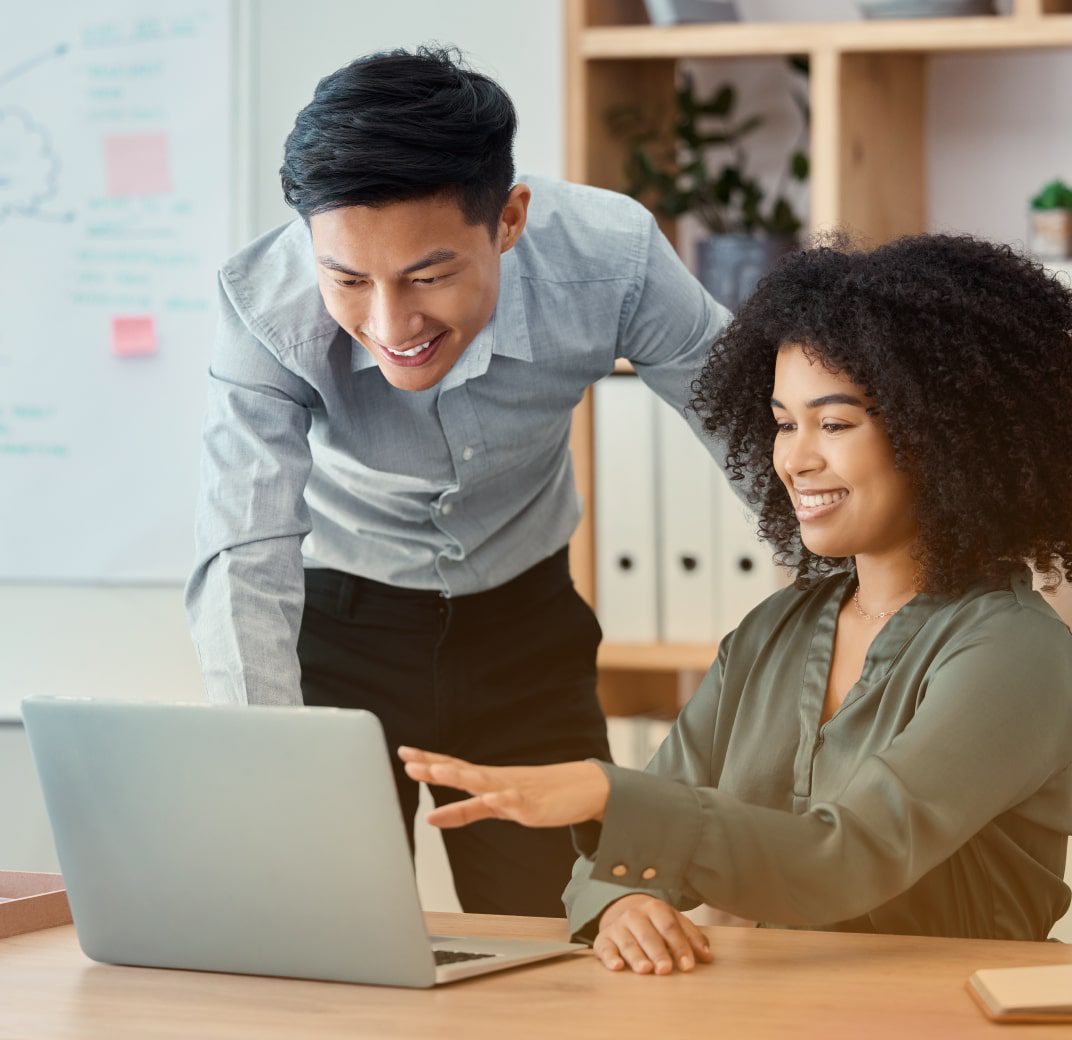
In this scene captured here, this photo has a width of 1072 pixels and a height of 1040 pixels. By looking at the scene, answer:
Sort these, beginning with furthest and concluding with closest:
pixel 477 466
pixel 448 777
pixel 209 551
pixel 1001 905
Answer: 1. pixel 477 466
2. pixel 209 551
3. pixel 1001 905
4. pixel 448 777

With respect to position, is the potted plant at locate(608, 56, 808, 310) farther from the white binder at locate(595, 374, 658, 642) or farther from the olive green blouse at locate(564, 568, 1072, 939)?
the olive green blouse at locate(564, 568, 1072, 939)

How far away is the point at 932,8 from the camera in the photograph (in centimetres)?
236

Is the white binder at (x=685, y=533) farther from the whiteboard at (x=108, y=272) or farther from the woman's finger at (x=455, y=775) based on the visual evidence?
the woman's finger at (x=455, y=775)

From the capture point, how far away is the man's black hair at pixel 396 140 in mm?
1343

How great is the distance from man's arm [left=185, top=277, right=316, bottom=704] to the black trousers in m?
0.28

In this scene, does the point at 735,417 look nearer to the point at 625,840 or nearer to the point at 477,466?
the point at 477,466

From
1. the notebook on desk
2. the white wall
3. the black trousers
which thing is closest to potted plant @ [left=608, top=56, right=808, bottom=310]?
the white wall

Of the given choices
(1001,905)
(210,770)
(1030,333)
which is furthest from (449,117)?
(1001,905)

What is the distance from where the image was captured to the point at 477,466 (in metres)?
1.75

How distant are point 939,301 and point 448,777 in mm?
653

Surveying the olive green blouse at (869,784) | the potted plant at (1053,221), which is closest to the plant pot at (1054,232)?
the potted plant at (1053,221)

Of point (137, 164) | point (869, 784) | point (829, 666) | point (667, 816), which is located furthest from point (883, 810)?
point (137, 164)

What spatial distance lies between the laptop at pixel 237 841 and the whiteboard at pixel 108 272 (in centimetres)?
178

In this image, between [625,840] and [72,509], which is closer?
[625,840]
